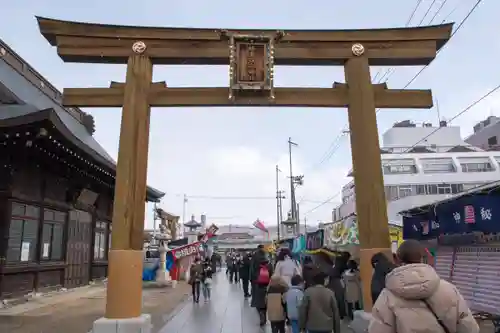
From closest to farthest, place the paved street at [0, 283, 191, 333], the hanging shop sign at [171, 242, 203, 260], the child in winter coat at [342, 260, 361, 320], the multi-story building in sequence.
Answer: the paved street at [0, 283, 191, 333] < the child in winter coat at [342, 260, 361, 320] < the hanging shop sign at [171, 242, 203, 260] < the multi-story building

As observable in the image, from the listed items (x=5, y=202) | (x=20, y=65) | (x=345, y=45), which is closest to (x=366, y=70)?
(x=345, y=45)

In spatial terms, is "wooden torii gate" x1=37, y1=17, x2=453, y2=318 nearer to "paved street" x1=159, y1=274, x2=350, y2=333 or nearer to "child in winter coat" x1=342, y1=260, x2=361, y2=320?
"child in winter coat" x1=342, y1=260, x2=361, y2=320

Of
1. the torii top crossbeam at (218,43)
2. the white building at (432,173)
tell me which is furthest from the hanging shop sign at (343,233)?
the white building at (432,173)

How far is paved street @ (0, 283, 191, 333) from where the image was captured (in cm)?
878

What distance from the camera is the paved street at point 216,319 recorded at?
9.38 m

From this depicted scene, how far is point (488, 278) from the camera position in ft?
24.1

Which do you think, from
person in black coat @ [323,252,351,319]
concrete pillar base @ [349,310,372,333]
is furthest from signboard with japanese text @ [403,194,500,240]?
concrete pillar base @ [349,310,372,333]

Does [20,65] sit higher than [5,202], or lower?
higher

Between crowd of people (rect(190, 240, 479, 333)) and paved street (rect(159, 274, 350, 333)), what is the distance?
2.28 feet

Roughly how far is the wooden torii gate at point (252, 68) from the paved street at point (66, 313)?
3482 mm

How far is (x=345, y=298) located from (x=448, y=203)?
3841 millimetres

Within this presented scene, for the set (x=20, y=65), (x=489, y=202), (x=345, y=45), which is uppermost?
(x=20, y=65)

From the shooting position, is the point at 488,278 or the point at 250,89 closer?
the point at 488,278

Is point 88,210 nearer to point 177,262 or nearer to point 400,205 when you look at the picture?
point 177,262
